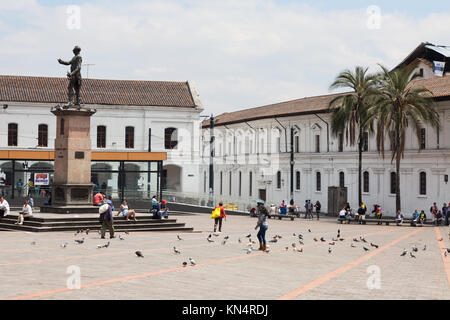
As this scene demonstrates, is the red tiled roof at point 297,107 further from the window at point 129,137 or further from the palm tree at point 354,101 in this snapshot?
the window at point 129,137

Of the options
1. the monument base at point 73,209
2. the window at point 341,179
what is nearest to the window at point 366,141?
the window at point 341,179

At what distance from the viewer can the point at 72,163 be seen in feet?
92.9

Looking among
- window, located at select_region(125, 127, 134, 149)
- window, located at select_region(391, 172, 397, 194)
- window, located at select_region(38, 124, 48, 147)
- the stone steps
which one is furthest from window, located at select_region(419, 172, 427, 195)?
window, located at select_region(38, 124, 48, 147)

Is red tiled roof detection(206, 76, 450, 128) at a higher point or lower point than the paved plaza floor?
higher

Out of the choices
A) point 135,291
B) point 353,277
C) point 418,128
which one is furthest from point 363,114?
point 135,291

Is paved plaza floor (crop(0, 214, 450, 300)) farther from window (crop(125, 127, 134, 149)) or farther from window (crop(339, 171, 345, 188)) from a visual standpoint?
window (crop(125, 127, 134, 149))

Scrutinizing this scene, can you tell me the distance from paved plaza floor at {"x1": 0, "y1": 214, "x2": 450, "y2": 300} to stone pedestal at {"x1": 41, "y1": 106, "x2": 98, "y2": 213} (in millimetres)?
4969

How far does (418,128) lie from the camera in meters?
44.8

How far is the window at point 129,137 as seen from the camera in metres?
59.5

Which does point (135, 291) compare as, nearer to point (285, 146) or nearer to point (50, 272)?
point (50, 272)

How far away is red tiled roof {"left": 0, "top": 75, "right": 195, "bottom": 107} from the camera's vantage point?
58.1m

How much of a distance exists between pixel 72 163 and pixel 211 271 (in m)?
14.1
